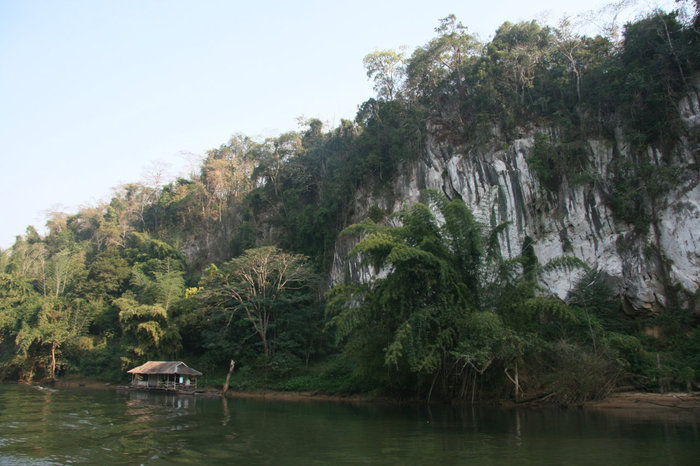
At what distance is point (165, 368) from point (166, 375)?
56.0 inches

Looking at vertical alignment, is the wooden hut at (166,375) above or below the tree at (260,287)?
below

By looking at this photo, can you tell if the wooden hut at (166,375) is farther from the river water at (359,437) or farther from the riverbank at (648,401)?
the riverbank at (648,401)

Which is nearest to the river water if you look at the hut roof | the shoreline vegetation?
the shoreline vegetation

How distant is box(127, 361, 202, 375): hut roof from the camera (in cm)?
2375

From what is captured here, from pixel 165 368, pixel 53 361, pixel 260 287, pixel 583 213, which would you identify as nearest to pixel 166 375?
pixel 165 368

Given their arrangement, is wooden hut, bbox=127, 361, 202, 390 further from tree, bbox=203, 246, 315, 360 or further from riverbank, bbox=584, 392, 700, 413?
riverbank, bbox=584, 392, 700, 413

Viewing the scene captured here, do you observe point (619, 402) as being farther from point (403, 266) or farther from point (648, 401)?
point (403, 266)

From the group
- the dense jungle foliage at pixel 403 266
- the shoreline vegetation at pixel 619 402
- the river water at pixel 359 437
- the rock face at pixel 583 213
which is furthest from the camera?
the rock face at pixel 583 213

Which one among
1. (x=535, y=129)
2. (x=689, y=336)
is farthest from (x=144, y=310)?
(x=689, y=336)

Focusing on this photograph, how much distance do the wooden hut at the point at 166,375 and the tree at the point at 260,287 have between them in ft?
12.3

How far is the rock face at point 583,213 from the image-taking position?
679 inches

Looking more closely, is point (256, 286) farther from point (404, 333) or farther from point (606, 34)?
point (606, 34)

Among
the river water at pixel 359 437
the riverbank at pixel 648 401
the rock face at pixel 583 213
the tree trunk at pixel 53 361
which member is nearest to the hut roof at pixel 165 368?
the tree trunk at pixel 53 361

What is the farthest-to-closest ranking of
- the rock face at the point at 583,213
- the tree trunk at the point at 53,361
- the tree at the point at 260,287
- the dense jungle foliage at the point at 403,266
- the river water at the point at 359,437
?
1. the tree trunk at the point at 53,361
2. the tree at the point at 260,287
3. the rock face at the point at 583,213
4. the dense jungle foliage at the point at 403,266
5. the river water at the point at 359,437
